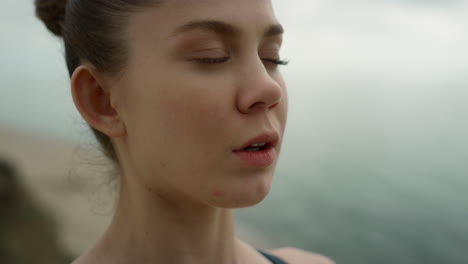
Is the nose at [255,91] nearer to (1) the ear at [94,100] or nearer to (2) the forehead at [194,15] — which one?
(2) the forehead at [194,15]

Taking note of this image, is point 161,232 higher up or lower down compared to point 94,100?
lower down

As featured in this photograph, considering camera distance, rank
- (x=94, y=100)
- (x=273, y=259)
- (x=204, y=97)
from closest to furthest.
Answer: (x=204, y=97), (x=94, y=100), (x=273, y=259)

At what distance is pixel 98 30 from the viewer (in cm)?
75

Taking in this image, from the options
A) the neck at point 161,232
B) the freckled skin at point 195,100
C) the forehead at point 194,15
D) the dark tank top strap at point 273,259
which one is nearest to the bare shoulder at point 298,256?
the dark tank top strap at point 273,259

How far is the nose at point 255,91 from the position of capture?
2.19 ft

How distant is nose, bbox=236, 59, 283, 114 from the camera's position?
668 mm

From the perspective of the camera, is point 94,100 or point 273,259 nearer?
point 94,100

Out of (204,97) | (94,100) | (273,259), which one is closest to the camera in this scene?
(204,97)

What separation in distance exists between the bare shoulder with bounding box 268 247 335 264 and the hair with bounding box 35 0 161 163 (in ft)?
2.40

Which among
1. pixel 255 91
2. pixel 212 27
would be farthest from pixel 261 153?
pixel 212 27

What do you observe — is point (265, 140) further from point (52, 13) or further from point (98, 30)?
point (52, 13)

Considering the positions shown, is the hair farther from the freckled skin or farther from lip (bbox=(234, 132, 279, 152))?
lip (bbox=(234, 132, 279, 152))

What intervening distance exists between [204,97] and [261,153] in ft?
0.49

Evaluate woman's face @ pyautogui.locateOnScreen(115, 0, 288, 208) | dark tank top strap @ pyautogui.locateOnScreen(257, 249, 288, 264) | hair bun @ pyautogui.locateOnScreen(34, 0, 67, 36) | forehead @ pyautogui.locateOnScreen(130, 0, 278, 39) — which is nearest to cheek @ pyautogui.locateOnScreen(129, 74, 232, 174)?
woman's face @ pyautogui.locateOnScreen(115, 0, 288, 208)
